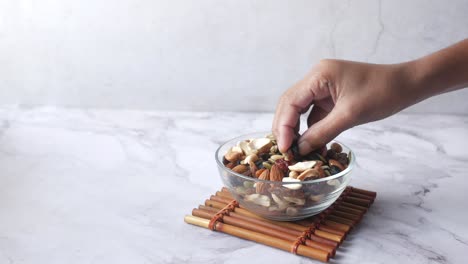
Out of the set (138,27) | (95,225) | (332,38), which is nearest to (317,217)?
(95,225)

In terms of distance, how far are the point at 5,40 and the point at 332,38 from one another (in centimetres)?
91

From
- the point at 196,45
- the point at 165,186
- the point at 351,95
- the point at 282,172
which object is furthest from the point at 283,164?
the point at 196,45

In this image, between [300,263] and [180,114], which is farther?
[180,114]

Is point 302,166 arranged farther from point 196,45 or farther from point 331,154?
point 196,45

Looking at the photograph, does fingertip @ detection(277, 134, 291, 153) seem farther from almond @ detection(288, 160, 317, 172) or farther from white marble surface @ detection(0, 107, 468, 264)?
white marble surface @ detection(0, 107, 468, 264)

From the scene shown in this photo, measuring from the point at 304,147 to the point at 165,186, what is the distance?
30 cm

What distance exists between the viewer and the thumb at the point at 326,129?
823mm

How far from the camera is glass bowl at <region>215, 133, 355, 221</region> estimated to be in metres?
0.76

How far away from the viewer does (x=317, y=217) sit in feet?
2.77

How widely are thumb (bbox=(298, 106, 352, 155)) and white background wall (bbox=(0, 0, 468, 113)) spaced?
0.58 meters

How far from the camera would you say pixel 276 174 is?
79 cm

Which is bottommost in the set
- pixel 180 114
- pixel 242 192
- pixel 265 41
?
pixel 180 114

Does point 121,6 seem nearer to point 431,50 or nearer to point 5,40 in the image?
point 5,40

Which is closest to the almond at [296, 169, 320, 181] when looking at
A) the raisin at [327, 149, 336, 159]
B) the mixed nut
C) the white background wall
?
the mixed nut
